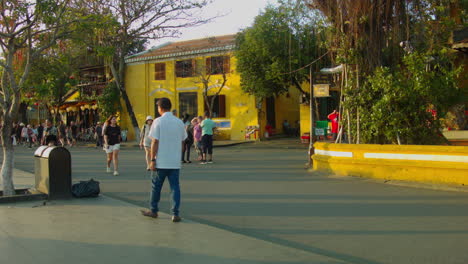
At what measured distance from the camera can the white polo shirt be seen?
640cm

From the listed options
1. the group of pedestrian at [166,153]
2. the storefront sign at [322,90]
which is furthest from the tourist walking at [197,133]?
the group of pedestrian at [166,153]

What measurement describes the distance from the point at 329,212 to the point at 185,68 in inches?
1020

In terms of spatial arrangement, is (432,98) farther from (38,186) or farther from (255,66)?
(255,66)

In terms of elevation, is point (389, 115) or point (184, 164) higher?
point (389, 115)

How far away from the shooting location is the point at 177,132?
6539mm

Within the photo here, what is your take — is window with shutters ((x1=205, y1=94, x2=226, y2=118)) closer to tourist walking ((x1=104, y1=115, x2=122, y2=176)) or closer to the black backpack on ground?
tourist walking ((x1=104, y1=115, x2=122, y2=176))

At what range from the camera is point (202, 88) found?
31.3 metres

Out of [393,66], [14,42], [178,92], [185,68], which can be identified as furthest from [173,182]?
[178,92]

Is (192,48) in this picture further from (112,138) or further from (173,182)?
(173,182)

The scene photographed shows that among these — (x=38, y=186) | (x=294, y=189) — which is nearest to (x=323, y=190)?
(x=294, y=189)

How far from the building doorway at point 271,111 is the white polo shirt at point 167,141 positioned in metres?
24.5

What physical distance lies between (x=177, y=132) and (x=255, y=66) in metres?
19.5

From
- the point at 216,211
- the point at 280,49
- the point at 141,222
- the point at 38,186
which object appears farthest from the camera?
the point at 280,49

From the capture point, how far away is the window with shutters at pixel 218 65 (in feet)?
97.9
